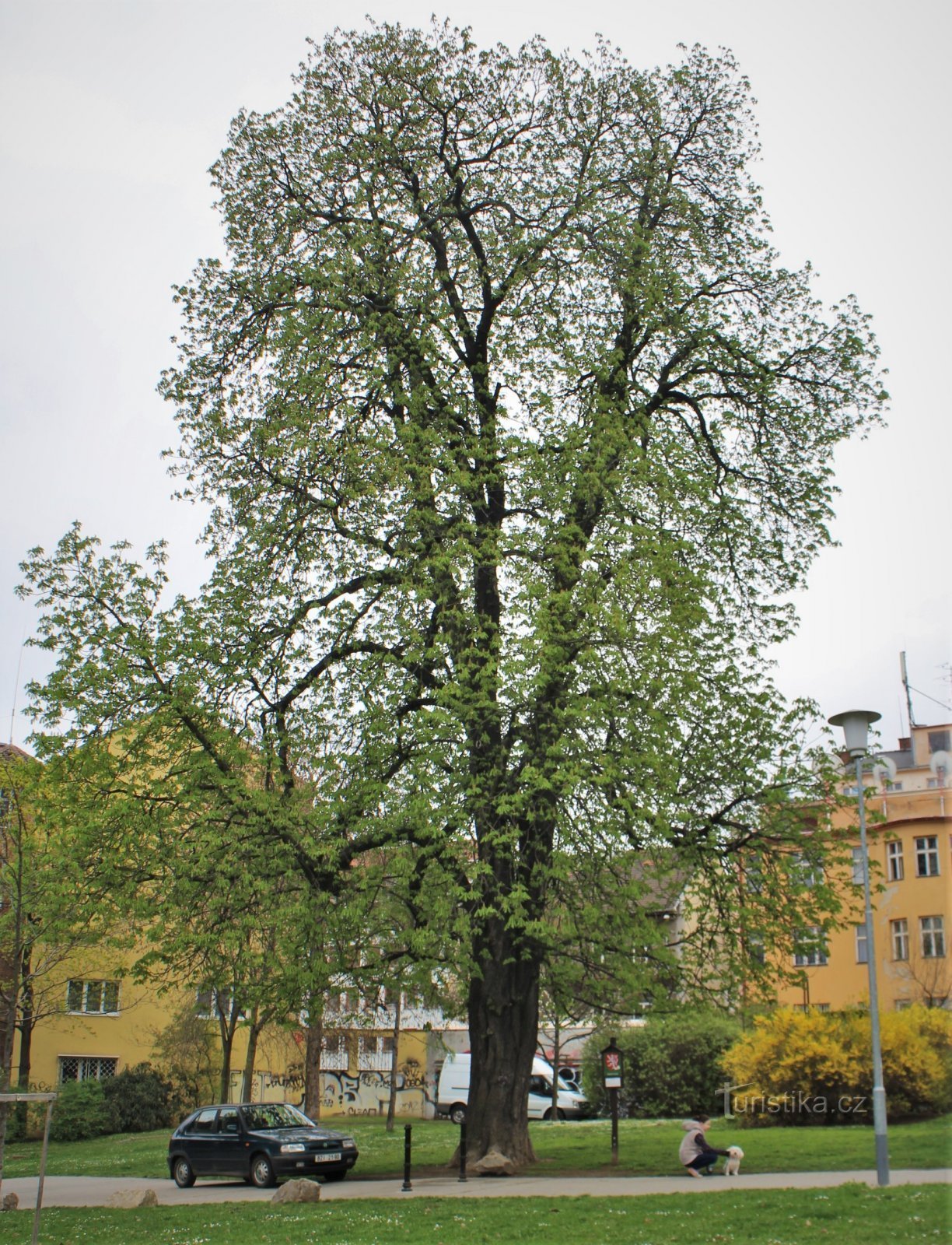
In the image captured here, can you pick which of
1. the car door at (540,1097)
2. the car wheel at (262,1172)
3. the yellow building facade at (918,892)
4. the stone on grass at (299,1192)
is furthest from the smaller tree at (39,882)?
the yellow building facade at (918,892)

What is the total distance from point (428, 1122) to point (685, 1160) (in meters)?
25.4

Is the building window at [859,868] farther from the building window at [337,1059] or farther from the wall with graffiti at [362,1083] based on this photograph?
the building window at [337,1059]

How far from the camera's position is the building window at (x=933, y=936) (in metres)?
39.7

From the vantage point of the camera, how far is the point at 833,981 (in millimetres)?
44406

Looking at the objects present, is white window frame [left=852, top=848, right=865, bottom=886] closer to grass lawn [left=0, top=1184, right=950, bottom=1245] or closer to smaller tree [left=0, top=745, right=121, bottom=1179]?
grass lawn [left=0, top=1184, right=950, bottom=1245]

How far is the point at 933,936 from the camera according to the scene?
40.2 metres

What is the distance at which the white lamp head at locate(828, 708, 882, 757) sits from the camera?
15.3 meters

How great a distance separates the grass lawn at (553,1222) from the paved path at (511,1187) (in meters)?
0.77

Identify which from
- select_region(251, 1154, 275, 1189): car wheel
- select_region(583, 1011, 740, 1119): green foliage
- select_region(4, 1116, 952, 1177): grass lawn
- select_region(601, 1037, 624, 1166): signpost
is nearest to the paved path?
select_region(251, 1154, 275, 1189): car wheel

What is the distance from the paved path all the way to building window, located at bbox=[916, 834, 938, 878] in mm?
24443

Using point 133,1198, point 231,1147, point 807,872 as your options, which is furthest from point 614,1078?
point 133,1198

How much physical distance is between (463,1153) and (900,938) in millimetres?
27611

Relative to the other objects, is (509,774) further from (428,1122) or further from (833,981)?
(833,981)

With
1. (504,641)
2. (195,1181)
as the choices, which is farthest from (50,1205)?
(504,641)
